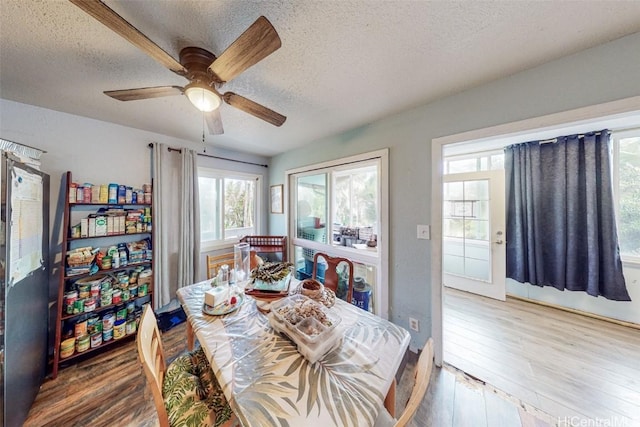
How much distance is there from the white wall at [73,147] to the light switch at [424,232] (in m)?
3.10

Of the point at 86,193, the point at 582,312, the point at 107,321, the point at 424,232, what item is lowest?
the point at 582,312

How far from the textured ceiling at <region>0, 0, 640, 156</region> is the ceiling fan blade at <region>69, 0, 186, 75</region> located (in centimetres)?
20

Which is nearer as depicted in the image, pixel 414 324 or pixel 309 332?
pixel 309 332

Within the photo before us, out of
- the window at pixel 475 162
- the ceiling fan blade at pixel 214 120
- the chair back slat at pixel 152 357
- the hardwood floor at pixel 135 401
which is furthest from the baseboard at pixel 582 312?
the ceiling fan blade at pixel 214 120

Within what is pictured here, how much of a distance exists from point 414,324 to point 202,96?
250cm

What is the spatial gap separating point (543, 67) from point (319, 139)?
2.06 m

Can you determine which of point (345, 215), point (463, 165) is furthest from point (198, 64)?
point (463, 165)

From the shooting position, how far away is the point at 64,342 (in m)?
1.72

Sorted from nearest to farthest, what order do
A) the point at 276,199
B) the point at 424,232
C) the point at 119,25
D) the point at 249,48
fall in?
the point at 119,25 → the point at 249,48 → the point at 424,232 → the point at 276,199

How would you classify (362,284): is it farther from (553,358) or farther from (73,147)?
(73,147)

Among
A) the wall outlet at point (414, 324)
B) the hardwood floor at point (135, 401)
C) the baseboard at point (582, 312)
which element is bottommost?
the hardwood floor at point (135, 401)

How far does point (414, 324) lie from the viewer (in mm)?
1919

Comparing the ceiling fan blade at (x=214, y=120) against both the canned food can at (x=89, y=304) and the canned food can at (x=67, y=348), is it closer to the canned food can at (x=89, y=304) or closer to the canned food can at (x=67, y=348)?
the canned food can at (x=89, y=304)

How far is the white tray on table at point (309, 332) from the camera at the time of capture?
2.95 ft
